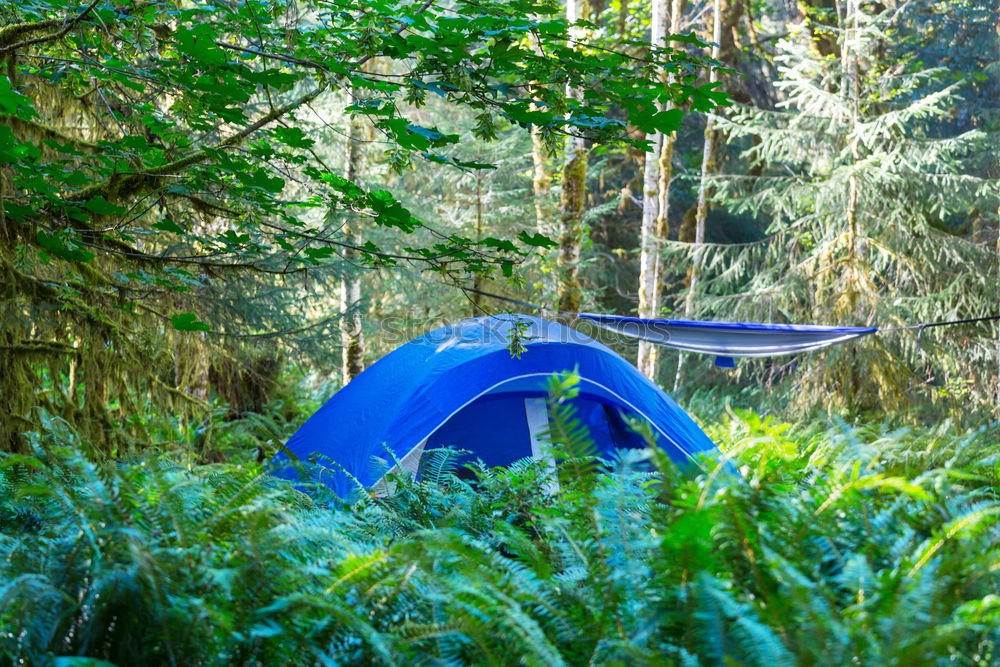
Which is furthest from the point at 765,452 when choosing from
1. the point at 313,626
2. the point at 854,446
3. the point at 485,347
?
the point at 485,347

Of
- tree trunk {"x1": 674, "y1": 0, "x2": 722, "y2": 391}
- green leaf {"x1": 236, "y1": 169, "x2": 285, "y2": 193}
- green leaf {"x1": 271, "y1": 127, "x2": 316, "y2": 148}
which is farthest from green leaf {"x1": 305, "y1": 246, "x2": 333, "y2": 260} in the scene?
tree trunk {"x1": 674, "y1": 0, "x2": 722, "y2": 391}

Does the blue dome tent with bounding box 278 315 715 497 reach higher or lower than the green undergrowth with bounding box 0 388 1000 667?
lower

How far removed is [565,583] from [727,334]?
150 inches

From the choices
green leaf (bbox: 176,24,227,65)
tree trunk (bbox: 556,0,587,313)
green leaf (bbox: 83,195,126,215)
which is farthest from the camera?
tree trunk (bbox: 556,0,587,313)

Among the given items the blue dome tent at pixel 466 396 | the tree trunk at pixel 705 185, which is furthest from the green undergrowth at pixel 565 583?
the tree trunk at pixel 705 185

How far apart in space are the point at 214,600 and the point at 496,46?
4.51 feet

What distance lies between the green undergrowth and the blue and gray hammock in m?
3.33

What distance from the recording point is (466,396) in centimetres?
418

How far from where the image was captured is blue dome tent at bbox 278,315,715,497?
413cm

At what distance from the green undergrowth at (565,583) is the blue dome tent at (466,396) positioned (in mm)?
2656


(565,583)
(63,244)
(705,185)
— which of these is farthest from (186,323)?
(705,185)

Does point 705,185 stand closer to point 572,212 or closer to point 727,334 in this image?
point 572,212

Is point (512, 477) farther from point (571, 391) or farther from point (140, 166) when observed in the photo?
point (140, 166)

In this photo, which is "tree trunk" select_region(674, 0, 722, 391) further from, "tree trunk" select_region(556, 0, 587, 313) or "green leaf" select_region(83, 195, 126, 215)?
"green leaf" select_region(83, 195, 126, 215)
